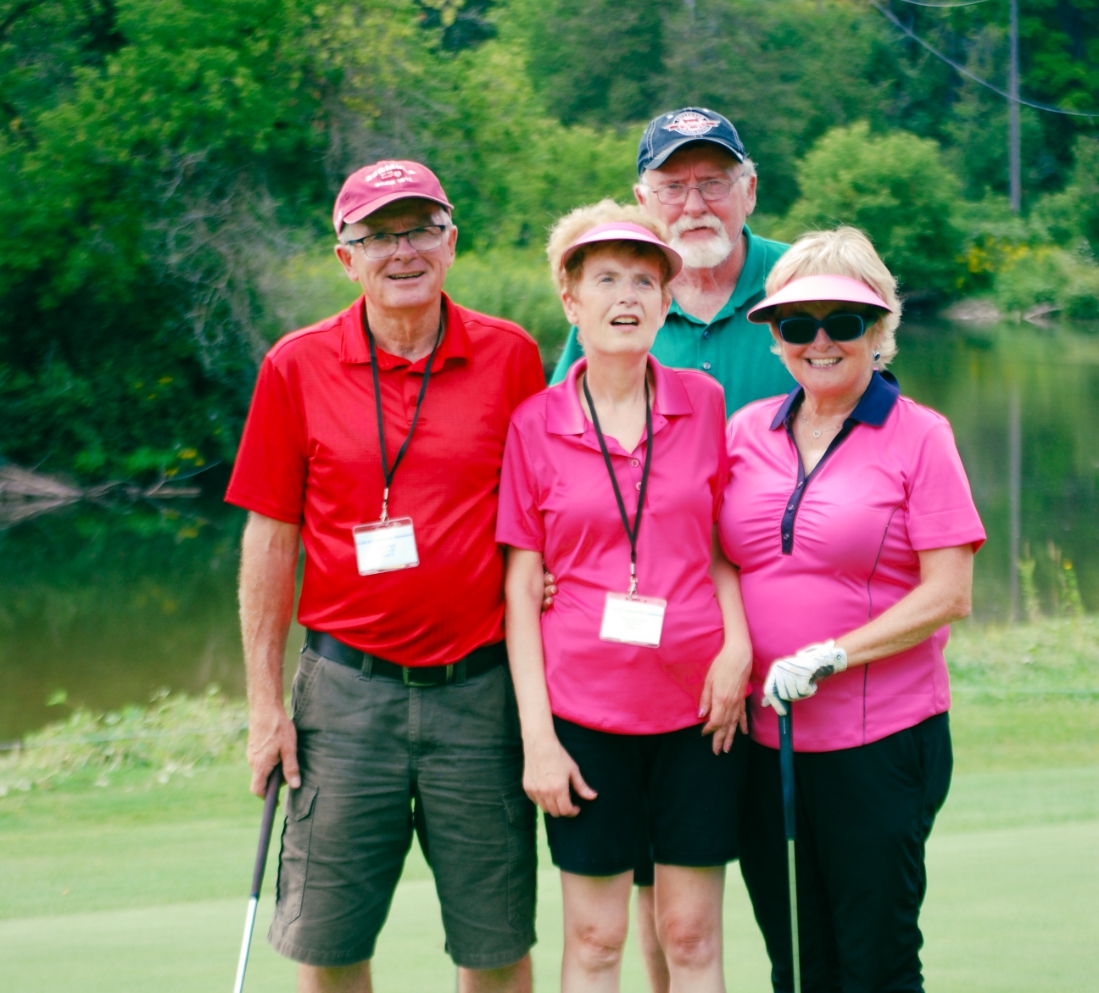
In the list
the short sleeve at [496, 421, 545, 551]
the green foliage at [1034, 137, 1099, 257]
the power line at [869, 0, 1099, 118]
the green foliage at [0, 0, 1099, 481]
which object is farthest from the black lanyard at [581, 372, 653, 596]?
the power line at [869, 0, 1099, 118]

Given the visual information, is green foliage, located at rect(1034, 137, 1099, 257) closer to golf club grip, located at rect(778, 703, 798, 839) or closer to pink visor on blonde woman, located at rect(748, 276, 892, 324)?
pink visor on blonde woman, located at rect(748, 276, 892, 324)

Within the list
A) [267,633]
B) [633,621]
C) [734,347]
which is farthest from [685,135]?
[267,633]

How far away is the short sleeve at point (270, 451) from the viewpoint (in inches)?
107

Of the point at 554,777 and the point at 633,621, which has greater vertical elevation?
the point at 633,621

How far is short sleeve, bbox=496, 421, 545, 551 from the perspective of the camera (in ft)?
8.55

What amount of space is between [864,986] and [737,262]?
5.48ft

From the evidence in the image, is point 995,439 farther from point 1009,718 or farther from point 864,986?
point 864,986

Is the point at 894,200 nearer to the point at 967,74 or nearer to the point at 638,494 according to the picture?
the point at 967,74

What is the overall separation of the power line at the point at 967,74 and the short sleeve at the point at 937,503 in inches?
1818

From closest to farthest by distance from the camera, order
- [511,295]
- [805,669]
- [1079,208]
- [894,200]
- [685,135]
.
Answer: [805,669] → [685,135] → [511,295] → [894,200] → [1079,208]

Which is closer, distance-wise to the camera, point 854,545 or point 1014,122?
point 854,545

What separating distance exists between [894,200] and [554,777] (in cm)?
3755

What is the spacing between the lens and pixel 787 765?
8.27ft

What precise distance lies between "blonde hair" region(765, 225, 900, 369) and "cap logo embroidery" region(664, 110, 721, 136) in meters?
0.54
